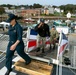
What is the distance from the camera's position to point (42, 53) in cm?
761

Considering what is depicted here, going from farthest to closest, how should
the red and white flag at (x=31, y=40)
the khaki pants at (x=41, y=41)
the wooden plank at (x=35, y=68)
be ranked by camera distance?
the khaki pants at (x=41, y=41), the red and white flag at (x=31, y=40), the wooden plank at (x=35, y=68)

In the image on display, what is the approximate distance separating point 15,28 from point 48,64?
5.29 feet

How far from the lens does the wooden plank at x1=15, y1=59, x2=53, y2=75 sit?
5.51 metres

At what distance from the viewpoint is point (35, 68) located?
5.77 m

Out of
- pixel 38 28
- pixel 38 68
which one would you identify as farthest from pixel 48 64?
pixel 38 28

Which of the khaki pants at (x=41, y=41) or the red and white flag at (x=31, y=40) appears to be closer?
the red and white flag at (x=31, y=40)

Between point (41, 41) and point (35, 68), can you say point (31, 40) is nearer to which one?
point (41, 41)

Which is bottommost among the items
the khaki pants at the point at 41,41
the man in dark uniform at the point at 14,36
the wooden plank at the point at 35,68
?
the wooden plank at the point at 35,68

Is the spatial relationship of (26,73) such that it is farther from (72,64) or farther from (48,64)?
(72,64)

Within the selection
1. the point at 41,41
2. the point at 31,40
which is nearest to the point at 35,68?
the point at 31,40

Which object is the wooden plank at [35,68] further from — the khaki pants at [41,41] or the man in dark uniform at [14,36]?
the khaki pants at [41,41]

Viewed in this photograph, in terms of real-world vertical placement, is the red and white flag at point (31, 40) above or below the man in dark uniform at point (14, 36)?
below

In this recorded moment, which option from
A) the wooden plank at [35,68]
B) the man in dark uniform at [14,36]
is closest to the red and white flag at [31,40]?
the wooden plank at [35,68]

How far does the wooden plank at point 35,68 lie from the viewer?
5508mm
